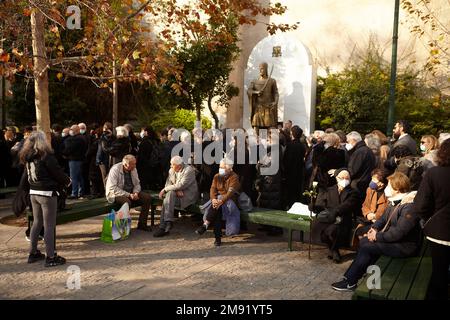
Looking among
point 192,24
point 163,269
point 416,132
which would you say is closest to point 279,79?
point 416,132

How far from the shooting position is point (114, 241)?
23.8 ft

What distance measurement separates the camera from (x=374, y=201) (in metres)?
6.18

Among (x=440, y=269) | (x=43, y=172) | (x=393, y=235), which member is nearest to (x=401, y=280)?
(x=440, y=269)

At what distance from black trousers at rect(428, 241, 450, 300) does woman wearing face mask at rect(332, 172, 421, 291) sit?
66 cm

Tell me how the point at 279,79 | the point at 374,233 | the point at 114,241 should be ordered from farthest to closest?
1. the point at 279,79
2. the point at 114,241
3. the point at 374,233

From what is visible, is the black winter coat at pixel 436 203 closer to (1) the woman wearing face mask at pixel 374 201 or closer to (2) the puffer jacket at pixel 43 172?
(1) the woman wearing face mask at pixel 374 201

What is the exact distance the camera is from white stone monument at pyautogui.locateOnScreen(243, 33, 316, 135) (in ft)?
52.1

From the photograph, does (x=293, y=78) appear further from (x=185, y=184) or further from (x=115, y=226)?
(x=115, y=226)

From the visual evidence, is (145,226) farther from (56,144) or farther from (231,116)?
(231,116)

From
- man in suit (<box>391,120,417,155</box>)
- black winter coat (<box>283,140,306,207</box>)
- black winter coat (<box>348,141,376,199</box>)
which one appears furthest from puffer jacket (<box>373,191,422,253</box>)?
black winter coat (<box>283,140,306,207</box>)

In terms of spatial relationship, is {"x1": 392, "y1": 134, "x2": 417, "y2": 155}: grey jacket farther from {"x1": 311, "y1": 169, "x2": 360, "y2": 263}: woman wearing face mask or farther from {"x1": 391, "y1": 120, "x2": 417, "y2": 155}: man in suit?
{"x1": 311, "y1": 169, "x2": 360, "y2": 263}: woman wearing face mask

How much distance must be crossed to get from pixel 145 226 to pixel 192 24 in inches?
165

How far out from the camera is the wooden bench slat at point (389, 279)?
4359mm

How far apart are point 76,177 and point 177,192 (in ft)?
11.5
